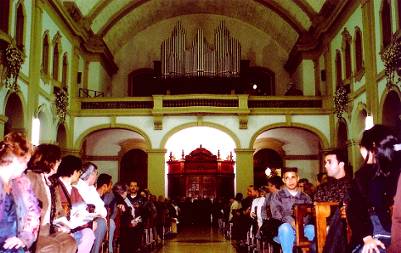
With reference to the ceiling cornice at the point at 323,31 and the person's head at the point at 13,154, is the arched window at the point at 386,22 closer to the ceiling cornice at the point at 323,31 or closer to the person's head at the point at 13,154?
the ceiling cornice at the point at 323,31

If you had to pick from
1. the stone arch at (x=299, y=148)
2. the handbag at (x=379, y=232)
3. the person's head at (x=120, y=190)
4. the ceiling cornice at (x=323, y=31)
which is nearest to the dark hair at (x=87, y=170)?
the person's head at (x=120, y=190)

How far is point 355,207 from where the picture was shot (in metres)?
3.95

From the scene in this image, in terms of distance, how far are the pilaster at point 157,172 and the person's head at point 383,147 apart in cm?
1652

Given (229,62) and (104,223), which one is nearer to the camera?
(104,223)

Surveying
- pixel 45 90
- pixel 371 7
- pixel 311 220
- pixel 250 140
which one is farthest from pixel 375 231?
pixel 250 140

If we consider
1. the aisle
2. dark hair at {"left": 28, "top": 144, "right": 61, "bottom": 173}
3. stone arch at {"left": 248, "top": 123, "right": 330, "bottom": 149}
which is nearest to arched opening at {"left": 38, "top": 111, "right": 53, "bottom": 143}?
the aisle

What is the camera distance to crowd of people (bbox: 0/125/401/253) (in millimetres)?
3887

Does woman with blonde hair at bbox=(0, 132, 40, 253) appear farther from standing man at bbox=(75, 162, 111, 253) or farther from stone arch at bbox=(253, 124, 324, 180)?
stone arch at bbox=(253, 124, 324, 180)

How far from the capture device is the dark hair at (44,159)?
5.35 meters

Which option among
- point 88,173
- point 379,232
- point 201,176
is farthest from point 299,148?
point 379,232

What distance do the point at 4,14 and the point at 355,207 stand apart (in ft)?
40.3

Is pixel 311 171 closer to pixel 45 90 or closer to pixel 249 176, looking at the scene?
pixel 249 176

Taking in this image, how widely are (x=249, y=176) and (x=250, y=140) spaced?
57.0 inches

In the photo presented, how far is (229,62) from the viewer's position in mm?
23469
